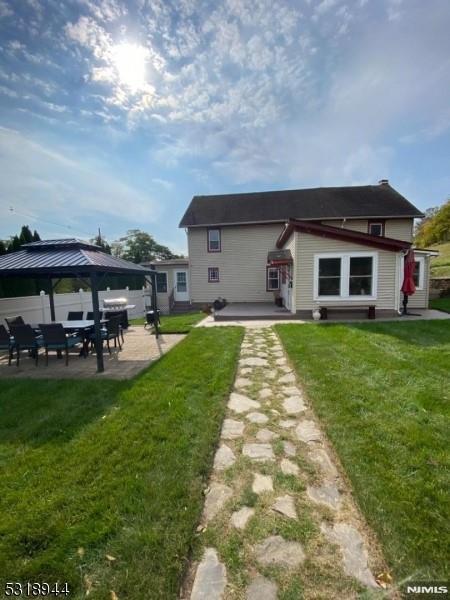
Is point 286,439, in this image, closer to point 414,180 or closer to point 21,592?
point 21,592

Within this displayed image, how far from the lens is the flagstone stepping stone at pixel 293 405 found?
11.3 ft

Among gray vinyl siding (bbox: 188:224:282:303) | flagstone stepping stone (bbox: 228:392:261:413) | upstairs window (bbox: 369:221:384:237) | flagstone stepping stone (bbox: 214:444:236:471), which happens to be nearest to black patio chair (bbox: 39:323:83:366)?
flagstone stepping stone (bbox: 228:392:261:413)

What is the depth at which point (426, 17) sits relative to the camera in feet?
21.2

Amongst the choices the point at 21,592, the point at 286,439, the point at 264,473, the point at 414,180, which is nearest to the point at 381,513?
the point at 264,473

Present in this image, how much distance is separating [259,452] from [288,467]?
33cm

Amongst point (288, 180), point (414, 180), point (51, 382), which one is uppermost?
point (288, 180)

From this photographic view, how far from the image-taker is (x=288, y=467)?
2.43 m

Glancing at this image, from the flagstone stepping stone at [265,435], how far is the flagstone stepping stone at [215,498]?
30.7 inches

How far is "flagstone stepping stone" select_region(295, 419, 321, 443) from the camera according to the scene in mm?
2854

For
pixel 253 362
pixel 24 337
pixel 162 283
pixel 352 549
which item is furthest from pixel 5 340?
pixel 162 283

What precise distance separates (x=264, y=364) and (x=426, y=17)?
945cm

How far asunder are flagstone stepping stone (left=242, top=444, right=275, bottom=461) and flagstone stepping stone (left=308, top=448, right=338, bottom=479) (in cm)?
40

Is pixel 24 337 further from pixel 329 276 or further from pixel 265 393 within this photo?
pixel 329 276

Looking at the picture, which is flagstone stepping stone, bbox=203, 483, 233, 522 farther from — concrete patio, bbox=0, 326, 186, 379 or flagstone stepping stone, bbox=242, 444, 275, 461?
concrete patio, bbox=0, 326, 186, 379
